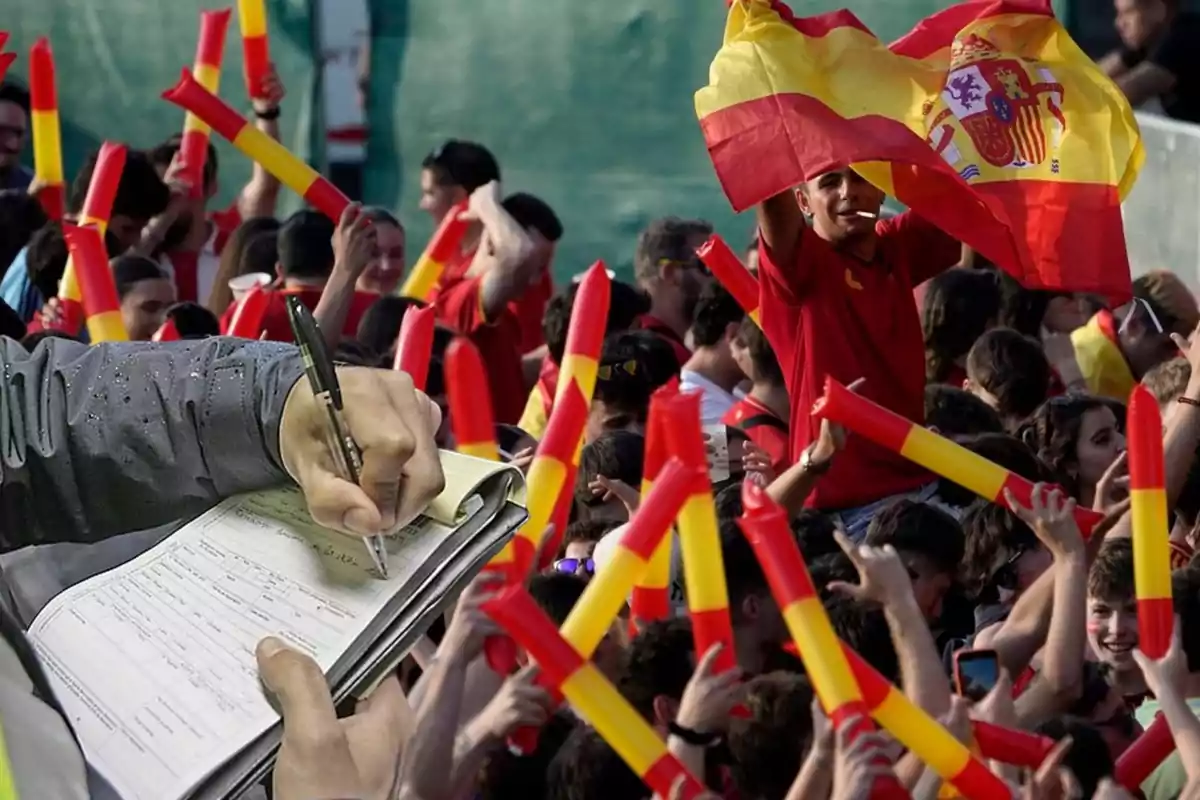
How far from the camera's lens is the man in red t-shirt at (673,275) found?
6531 millimetres

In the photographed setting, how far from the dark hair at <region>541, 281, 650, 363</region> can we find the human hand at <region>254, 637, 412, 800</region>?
12.8 ft

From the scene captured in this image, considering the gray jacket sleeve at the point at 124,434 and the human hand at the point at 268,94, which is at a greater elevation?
the gray jacket sleeve at the point at 124,434

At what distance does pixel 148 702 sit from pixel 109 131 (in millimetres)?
8098

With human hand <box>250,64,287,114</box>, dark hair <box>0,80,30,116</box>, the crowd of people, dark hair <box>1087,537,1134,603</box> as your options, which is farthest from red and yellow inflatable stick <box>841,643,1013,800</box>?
dark hair <box>0,80,30,116</box>

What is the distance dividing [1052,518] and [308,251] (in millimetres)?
2854

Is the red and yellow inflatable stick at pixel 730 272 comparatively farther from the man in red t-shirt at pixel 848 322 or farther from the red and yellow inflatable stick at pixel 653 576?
the red and yellow inflatable stick at pixel 653 576

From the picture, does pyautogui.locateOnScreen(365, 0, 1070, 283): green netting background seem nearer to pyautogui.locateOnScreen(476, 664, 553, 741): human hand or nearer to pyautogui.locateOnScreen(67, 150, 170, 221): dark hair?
pyautogui.locateOnScreen(67, 150, 170, 221): dark hair

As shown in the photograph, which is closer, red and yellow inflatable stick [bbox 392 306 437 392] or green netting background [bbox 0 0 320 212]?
red and yellow inflatable stick [bbox 392 306 437 392]

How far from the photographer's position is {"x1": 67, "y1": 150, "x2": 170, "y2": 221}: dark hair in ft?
21.8

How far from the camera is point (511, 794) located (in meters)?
3.61

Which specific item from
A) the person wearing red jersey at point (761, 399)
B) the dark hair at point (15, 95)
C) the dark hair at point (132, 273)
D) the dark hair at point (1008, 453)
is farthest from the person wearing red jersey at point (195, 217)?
the dark hair at point (1008, 453)

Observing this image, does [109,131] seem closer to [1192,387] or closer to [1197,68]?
[1197,68]

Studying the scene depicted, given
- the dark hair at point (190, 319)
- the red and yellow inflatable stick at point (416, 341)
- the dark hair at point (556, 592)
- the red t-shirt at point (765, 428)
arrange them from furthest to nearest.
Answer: the dark hair at point (190, 319) < the red t-shirt at point (765, 428) < the dark hair at point (556, 592) < the red and yellow inflatable stick at point (416, 341)

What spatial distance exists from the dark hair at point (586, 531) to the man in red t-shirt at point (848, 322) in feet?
1.41
